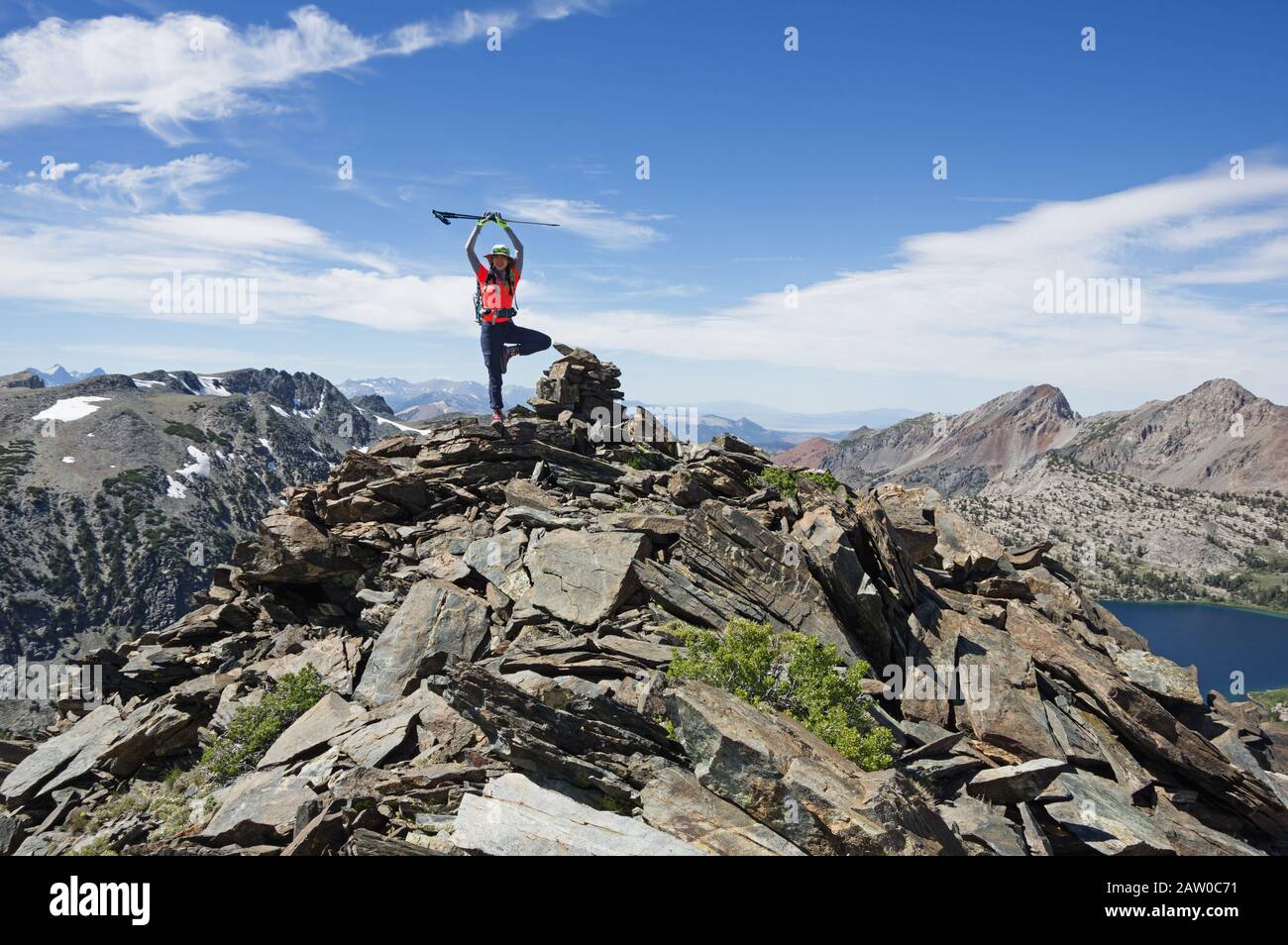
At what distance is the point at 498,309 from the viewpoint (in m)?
27.3

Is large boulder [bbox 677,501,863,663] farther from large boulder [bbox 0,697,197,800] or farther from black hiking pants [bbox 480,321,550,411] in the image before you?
large boulder [bbox 0,697,197,800]

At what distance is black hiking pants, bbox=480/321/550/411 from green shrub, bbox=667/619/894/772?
1619 cm

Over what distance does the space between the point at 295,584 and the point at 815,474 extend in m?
24.4

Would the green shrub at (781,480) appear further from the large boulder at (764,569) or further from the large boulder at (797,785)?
the large boulder at (797,785)

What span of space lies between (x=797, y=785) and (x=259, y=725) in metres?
16.5

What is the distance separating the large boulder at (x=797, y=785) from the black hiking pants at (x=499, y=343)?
18.9 meters

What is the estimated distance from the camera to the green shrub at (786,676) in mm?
15969

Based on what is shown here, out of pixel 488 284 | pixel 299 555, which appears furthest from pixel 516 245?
pixel 299 555

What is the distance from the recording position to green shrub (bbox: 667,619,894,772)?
16.0m

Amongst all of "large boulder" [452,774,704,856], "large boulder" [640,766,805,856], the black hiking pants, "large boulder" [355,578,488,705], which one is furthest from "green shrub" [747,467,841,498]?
"large boulder" [452,774,704,856]

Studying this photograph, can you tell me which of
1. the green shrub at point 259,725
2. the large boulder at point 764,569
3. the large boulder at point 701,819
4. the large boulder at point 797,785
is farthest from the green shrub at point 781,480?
the green shrub at point 259,725

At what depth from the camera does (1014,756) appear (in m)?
20.0

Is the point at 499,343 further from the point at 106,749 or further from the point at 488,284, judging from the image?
the point at 106,749
